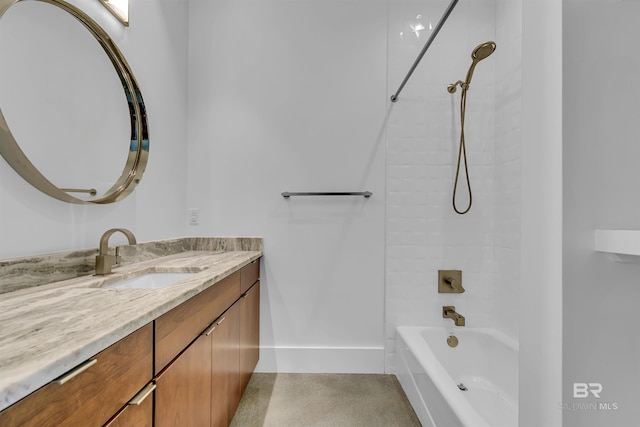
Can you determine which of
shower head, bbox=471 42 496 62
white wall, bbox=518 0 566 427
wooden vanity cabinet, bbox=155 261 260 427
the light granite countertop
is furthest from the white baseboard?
shower head, bbox=471 42 496 62

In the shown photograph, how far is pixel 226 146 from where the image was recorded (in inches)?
82.6

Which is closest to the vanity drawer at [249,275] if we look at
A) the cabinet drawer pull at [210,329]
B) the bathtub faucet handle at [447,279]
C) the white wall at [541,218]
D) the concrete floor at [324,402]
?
the cabinet drawer pull at [210,329]

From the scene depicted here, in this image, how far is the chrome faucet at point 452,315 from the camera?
1.84 metres

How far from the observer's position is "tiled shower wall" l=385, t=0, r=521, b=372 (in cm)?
195

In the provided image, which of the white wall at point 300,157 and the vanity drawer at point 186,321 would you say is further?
the white wall at point 300,157

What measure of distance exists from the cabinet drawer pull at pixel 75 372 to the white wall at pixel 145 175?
0.71 metres

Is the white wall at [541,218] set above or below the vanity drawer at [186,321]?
above

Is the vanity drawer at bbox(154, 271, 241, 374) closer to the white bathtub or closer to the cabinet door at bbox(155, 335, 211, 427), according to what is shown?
the cabinet door at bbox(155, 335, 211, 427)

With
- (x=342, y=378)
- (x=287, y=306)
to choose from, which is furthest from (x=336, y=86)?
(x=342, y=378)

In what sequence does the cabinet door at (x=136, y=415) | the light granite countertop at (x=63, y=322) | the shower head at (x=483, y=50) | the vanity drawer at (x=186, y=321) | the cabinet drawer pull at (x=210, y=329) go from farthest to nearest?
the shower head at (x=483, y=50)
the cabinet drawer pull at (x=210, y=329)
the vanity drawer at (x=186, y=321)
the cabinet door at (x=136, y=415)
the light granite countertop at (x=63, y=322)

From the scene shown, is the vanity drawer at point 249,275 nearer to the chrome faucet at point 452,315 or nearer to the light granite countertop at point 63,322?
the light granite countertop at point 63,322

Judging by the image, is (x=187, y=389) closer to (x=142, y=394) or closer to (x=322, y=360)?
(x=142, y=394)

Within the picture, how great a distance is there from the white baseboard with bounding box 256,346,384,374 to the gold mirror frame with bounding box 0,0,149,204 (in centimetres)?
135

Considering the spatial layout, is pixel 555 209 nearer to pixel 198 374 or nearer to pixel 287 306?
pixel 198 374
